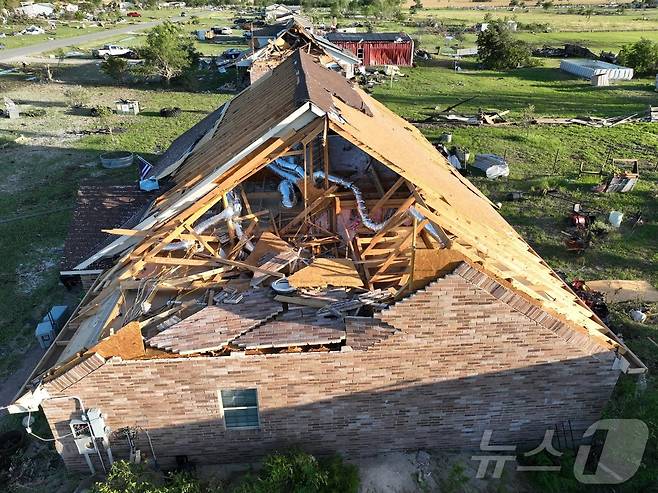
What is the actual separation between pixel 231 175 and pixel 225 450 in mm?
5287

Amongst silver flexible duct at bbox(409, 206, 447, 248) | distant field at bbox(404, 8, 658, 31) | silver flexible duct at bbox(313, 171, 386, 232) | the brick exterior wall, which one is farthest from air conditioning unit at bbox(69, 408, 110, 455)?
distant field at bbox(404, 8, 658, 31)

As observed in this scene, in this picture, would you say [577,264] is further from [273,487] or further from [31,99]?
[31,99]

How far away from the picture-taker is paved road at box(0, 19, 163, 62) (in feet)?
173

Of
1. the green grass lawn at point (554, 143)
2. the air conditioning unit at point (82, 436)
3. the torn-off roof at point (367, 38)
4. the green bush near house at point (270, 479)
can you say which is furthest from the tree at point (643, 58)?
the air conditioning unit at point (82, 436)

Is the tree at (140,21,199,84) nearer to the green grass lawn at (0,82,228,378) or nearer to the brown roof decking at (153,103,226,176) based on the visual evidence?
the green grass lawn at (0,82,228,378)

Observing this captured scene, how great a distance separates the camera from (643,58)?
1683 inches

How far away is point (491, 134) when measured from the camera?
94.4 ft

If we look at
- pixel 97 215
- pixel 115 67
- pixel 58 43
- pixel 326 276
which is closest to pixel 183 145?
pixel 97 215

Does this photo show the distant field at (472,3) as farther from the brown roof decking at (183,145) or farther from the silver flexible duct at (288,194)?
the silver flexible duct at (288,194)

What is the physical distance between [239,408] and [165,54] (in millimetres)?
36258

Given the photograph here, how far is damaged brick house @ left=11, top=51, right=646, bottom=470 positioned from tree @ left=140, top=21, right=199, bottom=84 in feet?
107

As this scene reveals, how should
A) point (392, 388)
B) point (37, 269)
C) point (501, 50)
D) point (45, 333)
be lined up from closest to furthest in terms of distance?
point (392, 388) < point (45, 333) < point (37, 269) < point (501, 50)

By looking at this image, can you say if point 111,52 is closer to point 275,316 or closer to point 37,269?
point 37,269

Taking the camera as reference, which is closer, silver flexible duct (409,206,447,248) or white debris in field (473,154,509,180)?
silver flexible duct (409,206,447,248)
